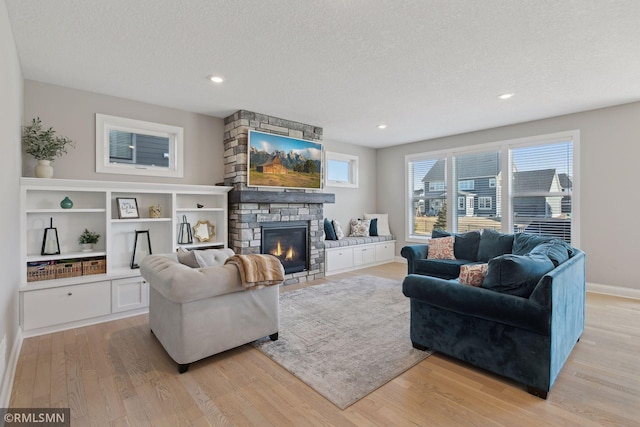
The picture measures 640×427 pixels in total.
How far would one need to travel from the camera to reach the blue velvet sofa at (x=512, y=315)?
198cm

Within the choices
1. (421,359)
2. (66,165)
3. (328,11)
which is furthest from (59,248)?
(421,359)

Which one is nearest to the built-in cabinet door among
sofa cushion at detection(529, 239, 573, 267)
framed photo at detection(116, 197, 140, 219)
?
framed photo at detection(116, 197, 140, 219)

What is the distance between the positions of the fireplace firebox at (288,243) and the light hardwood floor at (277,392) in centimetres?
227

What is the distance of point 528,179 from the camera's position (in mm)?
5129

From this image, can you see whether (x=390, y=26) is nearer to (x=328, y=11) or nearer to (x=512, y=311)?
(x=328, y=11)

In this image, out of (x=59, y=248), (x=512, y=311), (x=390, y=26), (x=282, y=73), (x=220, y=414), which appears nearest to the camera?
(x=220, y=414)

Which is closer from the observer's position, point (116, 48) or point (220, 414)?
point (220, 414)

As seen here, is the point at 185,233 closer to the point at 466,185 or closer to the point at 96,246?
the point at 96,246

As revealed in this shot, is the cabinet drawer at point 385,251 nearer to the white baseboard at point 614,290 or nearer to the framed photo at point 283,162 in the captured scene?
the framed photo at point 283,162

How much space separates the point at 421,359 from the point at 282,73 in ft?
9.84

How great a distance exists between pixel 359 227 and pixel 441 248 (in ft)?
7.31

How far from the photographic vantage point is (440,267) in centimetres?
433

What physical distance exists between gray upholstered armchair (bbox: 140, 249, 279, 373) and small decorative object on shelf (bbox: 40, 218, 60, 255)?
57.4 inches

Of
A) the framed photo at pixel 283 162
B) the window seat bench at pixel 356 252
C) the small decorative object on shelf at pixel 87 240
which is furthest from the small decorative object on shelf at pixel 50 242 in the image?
the window seat bench at pixel 356 252
